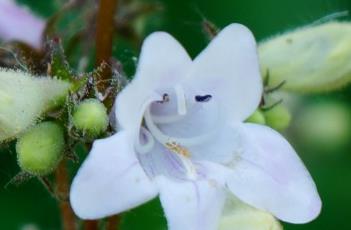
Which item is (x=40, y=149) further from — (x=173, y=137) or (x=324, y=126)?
(x=324, y=126)

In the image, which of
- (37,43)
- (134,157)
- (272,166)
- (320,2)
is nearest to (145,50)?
(134,157)

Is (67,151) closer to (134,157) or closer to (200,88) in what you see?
(134,157)

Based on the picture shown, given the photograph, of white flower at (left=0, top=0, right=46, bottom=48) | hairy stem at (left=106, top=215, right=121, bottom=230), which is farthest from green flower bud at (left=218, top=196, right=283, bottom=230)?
white flower at (left=0, top=0, right=46, bottom=48)

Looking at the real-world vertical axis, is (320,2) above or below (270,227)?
below

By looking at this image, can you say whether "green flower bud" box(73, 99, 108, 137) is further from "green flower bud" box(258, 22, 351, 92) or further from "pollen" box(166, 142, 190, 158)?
"green flower bud" box(258, 22, 351, 92)

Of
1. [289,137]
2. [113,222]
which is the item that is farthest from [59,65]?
[289,137]

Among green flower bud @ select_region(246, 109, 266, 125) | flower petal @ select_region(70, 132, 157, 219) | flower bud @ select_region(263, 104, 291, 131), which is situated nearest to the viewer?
flower petal @ select_region(70, 132, 157, 219)
